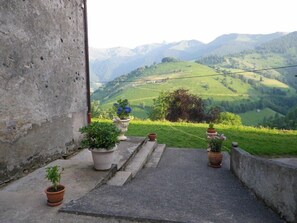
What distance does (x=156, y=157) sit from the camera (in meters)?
9.52

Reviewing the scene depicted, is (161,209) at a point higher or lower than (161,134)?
higher

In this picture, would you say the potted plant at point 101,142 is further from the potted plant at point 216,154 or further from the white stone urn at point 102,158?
the potted plant at point 216,154

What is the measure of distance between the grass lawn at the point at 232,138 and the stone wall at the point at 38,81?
5433mm

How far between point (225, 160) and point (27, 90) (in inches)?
273

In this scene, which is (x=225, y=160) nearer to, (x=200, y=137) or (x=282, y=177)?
(x=200, y=137)

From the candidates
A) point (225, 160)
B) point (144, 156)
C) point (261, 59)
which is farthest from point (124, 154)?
point (261, 59)

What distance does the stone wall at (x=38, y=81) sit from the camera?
528cm

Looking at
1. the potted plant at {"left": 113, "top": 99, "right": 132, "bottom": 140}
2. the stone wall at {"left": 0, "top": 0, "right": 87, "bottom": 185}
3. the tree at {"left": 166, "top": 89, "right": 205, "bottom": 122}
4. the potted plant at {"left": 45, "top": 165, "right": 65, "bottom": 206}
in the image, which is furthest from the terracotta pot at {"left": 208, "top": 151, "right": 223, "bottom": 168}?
the tree at {"left": 166, "top": 89, "right": 205, "bottom": 122}

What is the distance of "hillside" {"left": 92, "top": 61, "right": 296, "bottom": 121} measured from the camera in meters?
90.5

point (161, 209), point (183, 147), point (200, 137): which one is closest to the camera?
point (161, 209)

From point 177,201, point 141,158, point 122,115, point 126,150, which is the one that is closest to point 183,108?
point 122,115

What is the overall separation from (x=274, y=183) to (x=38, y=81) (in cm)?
544

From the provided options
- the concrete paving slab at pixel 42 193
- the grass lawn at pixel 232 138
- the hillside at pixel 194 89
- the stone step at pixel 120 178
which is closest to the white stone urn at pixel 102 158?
the concrete paving slab at pixel 42 193

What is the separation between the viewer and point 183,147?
1152cm
